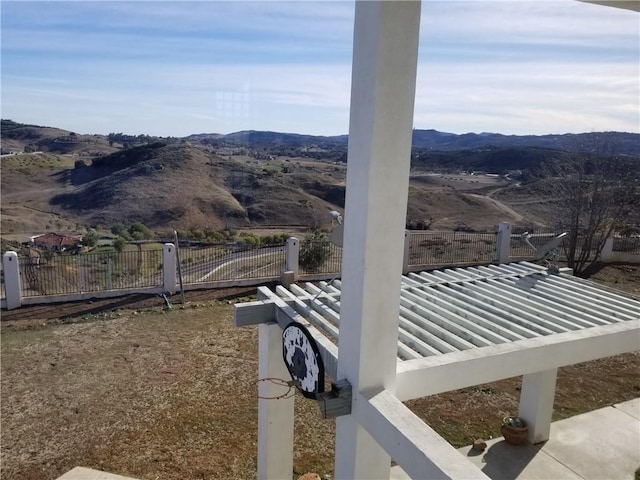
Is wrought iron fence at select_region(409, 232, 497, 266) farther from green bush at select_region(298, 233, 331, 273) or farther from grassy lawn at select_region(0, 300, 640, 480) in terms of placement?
grassy lawn at select_region(0, 300, 640, 480)

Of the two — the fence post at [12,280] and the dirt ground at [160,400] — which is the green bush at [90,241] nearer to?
the fence post at [12,280]

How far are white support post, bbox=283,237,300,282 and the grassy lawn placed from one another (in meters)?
3.50

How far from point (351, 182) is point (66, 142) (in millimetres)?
80859

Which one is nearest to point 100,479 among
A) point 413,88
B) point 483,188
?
point 413,88

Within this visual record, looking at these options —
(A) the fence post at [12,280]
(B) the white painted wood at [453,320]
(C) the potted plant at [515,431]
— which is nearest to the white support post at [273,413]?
(B) the white painted wood at [453,320]

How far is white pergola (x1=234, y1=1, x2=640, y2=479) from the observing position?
2279 millimetres

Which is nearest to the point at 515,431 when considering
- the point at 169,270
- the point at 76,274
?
the point at 169,270

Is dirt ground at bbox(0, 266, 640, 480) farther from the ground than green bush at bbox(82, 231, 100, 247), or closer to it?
farther from the ground

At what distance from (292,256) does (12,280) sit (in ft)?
22.7

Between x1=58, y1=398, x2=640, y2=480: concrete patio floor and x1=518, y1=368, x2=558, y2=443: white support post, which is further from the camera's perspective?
x1=518, y1=368, x2=558, y2=443: white support post

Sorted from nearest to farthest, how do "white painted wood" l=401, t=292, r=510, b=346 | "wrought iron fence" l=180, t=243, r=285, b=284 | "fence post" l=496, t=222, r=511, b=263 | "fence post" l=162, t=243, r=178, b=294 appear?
"white painted wood" l=401, t=292, r=510, b=346
"fence post" l=162, t=243, r=178, b=294
"wrought iron fence" l=180, t=243, r=285, b=284
"fence post" l=496, t=222, r=511, b=263

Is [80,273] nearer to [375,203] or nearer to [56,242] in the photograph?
[375,203]

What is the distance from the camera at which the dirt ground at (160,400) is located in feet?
20.8

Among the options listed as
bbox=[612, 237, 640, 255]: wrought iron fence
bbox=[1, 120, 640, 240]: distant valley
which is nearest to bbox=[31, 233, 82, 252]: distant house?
bbox=[1, 120, 640, 240]: distant valley
